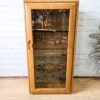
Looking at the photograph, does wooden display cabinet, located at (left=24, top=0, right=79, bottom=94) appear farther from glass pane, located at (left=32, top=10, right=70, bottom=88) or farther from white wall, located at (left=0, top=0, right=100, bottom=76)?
white wall, located at (left=0, top=0, right=100, bottom=76)

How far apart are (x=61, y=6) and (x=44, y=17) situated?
27 centimetres

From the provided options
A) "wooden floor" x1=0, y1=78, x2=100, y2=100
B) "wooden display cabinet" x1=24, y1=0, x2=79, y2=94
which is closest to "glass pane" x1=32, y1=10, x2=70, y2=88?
"wooden display cabinet" x1=24, y1=0, x2=79, y2=94

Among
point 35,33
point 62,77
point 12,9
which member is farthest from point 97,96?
point 12,9

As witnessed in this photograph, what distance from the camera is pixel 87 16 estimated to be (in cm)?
249

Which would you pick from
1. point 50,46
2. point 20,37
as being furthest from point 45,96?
point 20,37

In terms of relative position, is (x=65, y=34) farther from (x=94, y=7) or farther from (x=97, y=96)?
(x=97, y=96)

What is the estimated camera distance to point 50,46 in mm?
2342

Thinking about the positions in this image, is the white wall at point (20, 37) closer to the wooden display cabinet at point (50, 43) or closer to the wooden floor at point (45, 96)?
the wooden floor at point (45, 96)

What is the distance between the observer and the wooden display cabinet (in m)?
2.01

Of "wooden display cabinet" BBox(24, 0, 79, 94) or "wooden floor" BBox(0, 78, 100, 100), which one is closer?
"wooden display cabinet" BBox(24, 0, 79, 94)

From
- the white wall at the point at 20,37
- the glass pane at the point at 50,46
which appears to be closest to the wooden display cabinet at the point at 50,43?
the glass pane at the point at 50,46

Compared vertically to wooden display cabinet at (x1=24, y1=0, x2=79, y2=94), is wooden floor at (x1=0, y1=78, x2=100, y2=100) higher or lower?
lower

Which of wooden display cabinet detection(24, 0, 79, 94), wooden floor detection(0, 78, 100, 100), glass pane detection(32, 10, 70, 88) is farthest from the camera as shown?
wooden floor detection(0, 78, 100, 100)

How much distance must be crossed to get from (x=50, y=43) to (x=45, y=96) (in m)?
0.72
